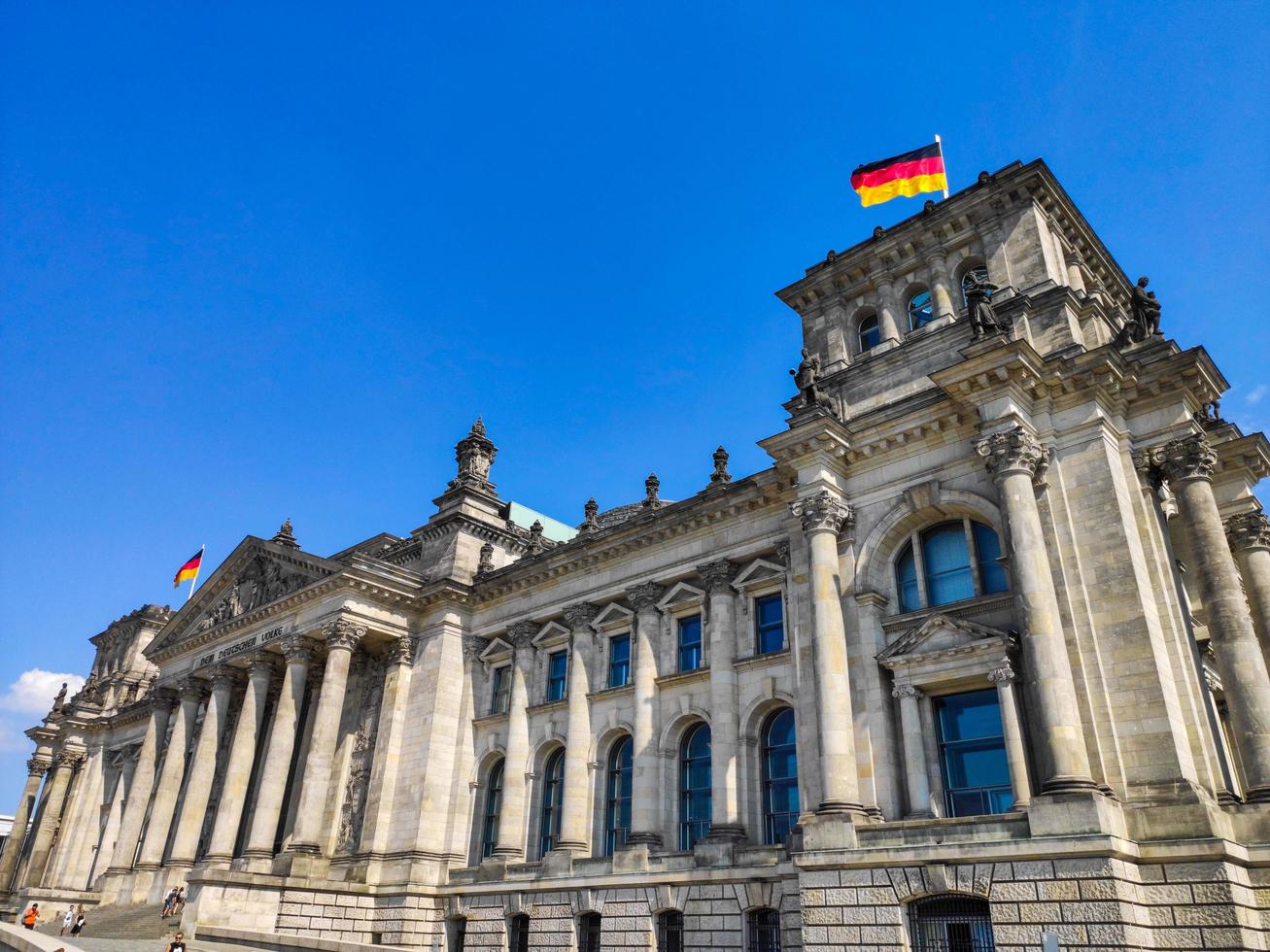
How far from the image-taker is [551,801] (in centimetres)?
3372

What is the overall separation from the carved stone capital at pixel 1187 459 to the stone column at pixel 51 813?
6199cm

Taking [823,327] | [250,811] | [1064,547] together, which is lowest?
[250,811]

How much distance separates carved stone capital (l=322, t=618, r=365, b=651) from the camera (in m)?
36.8

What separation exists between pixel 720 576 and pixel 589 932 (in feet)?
37.9

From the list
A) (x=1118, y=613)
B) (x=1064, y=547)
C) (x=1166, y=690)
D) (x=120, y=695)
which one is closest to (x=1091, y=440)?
(x=1064, y=547)

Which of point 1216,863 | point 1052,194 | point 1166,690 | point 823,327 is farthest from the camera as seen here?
point 823,327

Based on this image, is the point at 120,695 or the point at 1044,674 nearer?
the point at 1044,674

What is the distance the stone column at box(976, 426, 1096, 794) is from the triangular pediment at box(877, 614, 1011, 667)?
4.93ft

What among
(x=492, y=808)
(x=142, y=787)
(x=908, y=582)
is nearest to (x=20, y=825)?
(x=142, y=787)

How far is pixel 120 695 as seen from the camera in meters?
60.5

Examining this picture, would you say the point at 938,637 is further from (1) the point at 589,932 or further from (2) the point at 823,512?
(1) the point at 589,932

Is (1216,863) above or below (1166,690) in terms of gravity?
below

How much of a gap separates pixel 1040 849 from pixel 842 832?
4.61m

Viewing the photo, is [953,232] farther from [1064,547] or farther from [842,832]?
[842,832]
